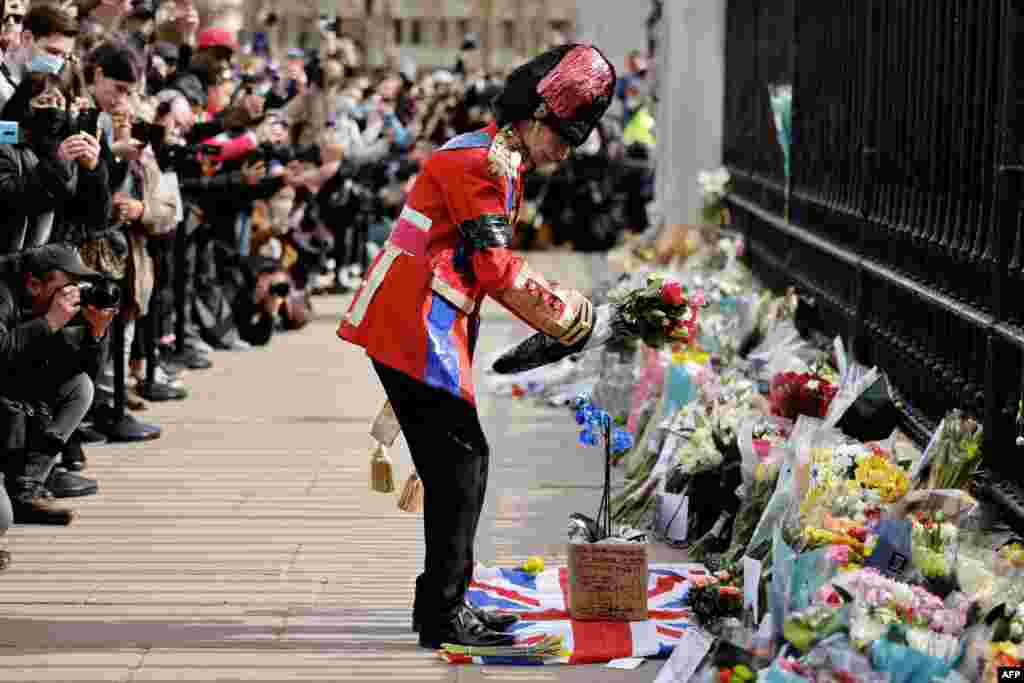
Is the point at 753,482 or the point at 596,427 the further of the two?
the point at 753,482

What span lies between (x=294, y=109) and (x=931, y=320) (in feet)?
33.2

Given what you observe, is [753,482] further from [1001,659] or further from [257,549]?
[1001,659]

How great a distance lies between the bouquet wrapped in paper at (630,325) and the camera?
665 centimetres

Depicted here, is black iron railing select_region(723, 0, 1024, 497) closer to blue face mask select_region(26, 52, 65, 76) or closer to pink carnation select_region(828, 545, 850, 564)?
pink carnation select_region(828, 545, 850, 564)

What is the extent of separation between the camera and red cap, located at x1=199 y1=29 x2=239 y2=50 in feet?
45.4

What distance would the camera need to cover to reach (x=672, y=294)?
7359 millimetres

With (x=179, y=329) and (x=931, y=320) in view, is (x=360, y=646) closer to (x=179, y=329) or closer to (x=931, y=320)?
(x=931, y=320)

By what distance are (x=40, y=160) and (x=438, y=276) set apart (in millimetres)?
3033

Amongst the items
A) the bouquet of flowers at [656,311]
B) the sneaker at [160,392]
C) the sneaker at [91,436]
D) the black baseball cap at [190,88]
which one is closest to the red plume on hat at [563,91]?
the bouquet of flowers at [656,311]

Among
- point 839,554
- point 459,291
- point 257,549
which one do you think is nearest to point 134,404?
point 257,549

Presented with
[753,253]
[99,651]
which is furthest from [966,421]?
[753,253]

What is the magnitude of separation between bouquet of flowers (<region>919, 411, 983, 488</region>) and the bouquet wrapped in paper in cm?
113

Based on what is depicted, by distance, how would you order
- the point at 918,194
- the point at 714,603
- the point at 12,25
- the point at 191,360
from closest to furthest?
the point at 714,603
the point at 918,194
the point at 12,25
the point at 191,360

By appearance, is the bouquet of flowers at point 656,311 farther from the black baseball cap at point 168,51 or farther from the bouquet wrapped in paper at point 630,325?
the black baseball cap at point 168,51
